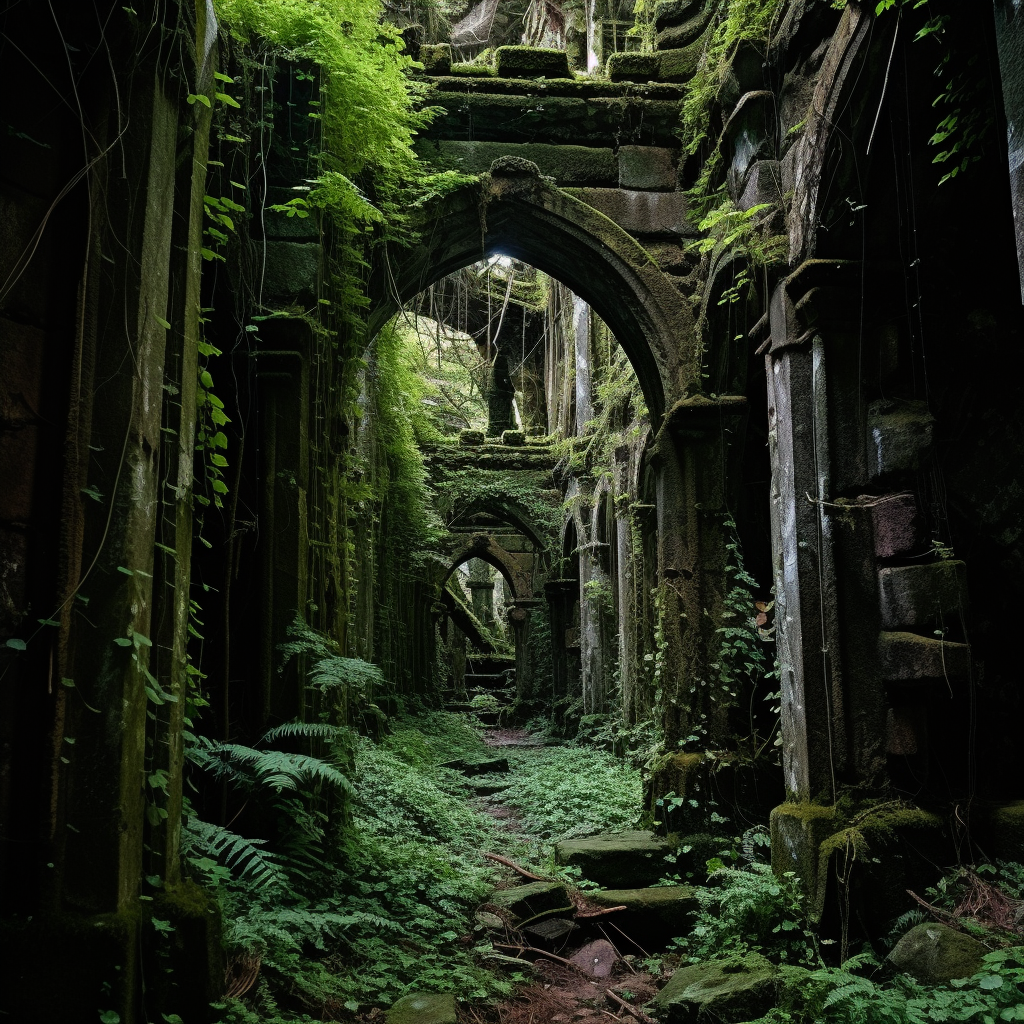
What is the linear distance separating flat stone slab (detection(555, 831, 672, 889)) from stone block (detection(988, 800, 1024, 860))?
2353 millimetres

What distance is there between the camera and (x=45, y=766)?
2.40m

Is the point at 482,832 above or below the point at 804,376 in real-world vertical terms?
below

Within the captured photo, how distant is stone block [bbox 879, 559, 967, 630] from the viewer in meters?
4.77

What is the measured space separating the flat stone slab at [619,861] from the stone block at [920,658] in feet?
7.76

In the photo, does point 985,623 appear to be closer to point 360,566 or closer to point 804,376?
point 804,376

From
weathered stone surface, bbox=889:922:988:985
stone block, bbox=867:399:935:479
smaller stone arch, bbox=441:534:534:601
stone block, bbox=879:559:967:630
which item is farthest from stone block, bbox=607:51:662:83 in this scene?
smaller stone arch, bbox=441:534:534:601

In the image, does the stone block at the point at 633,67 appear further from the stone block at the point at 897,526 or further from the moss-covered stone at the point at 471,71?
the stone block at the point at 897,526

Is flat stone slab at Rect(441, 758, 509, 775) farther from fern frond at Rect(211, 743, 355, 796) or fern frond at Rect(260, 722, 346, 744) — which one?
fern frond at Rect(211, 743, 355, 796)

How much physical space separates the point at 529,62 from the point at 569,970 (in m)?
7.51

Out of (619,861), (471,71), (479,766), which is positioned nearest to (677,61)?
(471,71)

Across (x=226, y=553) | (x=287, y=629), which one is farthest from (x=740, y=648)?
(x=226, y=553)

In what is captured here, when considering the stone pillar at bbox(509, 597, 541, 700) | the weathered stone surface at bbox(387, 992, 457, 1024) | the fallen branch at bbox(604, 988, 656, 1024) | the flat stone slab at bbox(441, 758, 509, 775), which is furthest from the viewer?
the stone pillar at bbox(509, 597, 541, 700)

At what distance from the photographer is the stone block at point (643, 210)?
8.19m

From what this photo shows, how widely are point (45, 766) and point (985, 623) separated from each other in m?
4.93
